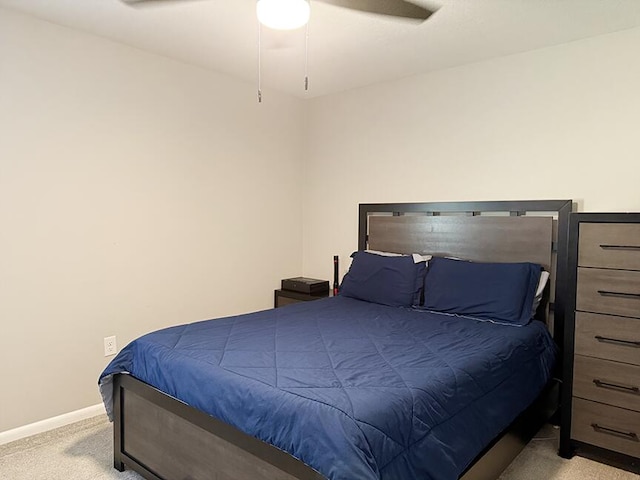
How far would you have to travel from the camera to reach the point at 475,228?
3217mm

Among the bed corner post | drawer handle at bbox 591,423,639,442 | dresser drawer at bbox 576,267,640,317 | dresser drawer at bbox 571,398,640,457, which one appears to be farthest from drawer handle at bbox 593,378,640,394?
the bed corner post

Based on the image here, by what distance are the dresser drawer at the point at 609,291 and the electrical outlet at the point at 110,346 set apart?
9.16 feet

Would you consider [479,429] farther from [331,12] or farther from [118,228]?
[118,228]

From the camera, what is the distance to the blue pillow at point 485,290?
2.72 meters

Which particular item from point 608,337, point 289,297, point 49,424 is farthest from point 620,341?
point 49,424

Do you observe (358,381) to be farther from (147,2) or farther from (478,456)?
(147,2)

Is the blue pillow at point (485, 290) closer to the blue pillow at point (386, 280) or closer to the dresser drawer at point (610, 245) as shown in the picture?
the blue pillow at point (386, 280)

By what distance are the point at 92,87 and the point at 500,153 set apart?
Answer: 269cm

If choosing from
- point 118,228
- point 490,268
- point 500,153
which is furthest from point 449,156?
point 118,228

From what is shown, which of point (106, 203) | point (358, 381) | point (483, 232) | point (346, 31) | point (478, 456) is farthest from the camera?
point (483, 232)

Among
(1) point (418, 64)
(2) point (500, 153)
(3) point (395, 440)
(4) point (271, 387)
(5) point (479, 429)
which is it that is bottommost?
(5) point (479, 429)

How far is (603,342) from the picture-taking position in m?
2.39

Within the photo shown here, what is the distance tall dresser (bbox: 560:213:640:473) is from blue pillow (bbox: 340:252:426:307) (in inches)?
A: 38.1

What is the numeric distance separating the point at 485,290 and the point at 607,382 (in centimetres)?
77
